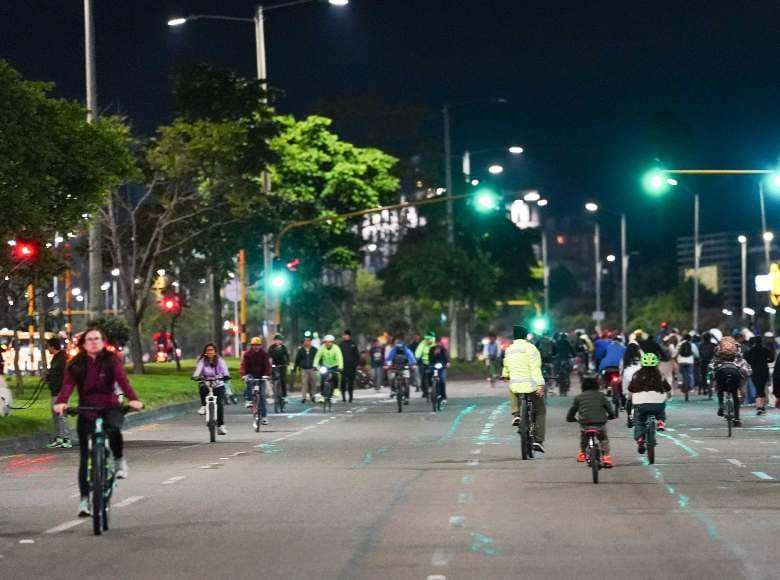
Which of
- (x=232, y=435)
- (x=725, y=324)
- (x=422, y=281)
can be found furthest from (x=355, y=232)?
(x=232, y=435)

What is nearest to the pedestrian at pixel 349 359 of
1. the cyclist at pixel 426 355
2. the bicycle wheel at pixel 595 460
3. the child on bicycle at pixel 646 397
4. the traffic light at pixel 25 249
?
the cyclist at pixel 426 355

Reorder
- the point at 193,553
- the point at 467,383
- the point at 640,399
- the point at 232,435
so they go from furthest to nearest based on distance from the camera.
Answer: the point at 467,383 < the point at 232,435 < the point at 640,399 < the point at 193,553

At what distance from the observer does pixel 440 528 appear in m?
16.8

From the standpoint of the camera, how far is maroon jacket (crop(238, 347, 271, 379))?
37.8 m

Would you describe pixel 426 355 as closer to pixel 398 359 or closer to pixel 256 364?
pixel 398 359

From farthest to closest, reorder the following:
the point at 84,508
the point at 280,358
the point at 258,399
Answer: the point at 280,358, the point at 258,399, the point at 84,508

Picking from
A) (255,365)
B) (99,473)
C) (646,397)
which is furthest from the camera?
(255,365)

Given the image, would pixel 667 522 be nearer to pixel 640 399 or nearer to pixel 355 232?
pixel 640 399

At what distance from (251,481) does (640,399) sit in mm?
5268

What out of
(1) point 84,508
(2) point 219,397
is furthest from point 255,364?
(1) point 84,508

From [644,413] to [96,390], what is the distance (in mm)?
9635

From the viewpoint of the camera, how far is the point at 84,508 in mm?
17859

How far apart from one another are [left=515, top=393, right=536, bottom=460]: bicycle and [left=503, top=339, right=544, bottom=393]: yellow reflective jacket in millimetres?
133

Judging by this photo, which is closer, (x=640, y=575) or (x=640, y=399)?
(x=640, y=575)
